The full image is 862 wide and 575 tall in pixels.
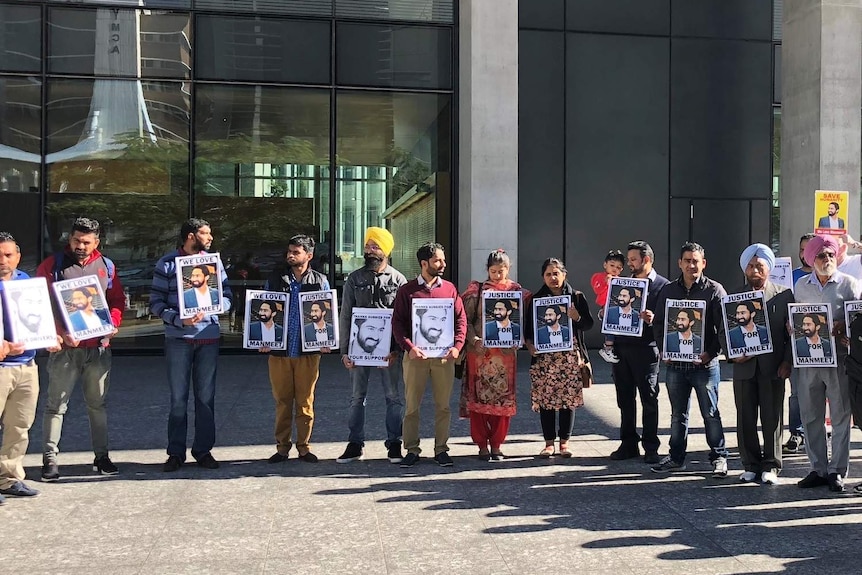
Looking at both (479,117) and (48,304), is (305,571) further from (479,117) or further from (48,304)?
(479,117)

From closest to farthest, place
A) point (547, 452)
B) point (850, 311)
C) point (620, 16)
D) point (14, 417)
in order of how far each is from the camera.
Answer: point (850, 311) < point (14, 417) < point (547, 452) < point (620, 16)

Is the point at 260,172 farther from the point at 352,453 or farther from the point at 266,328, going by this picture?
the point at 352,453

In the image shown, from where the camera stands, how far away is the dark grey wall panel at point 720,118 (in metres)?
15.4

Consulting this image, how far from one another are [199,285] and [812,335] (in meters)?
4.91

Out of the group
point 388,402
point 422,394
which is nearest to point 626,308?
point 422,394

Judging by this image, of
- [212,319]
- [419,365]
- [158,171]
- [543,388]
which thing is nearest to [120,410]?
[212,319]

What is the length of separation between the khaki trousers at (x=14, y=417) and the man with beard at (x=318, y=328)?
7.16 ft

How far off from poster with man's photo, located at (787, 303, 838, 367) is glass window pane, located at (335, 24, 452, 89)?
399 inches

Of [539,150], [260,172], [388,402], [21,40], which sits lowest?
[388,402]

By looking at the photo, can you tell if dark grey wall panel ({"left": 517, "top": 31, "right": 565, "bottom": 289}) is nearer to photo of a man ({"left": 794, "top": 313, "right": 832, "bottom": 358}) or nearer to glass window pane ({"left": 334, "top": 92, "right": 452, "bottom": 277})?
glass window pane ({"left": 334, "top": 92, "right": 452, "bottom": 277})

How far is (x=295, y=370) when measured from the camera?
6.89 m

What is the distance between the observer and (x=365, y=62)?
1455cm

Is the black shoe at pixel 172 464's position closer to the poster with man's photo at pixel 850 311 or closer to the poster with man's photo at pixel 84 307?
the poster with man's photo at pixel 84 307

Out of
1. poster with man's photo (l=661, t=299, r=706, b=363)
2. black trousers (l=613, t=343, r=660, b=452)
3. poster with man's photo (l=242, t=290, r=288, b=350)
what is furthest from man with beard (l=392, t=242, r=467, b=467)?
poster with man's photo (l=661, t=299, r=706, b=363)
